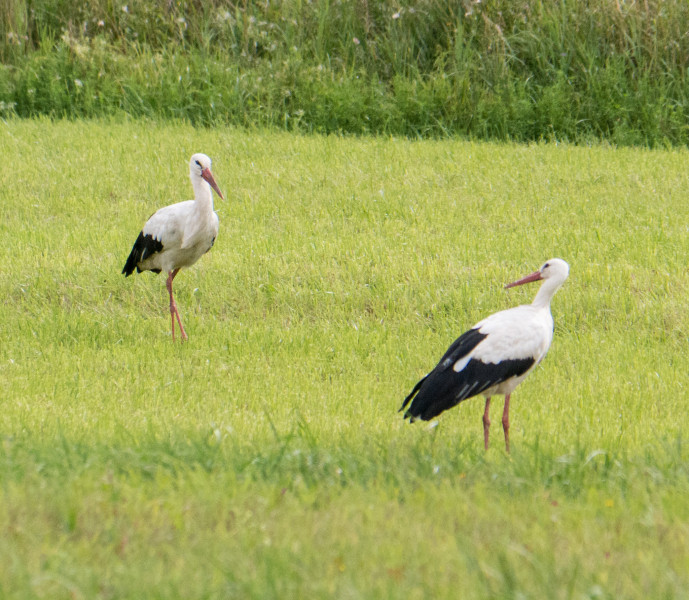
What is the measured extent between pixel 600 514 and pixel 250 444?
5.49 ft

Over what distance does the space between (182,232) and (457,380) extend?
10.7 feet

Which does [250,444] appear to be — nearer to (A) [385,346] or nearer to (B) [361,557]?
(B) [361,557]

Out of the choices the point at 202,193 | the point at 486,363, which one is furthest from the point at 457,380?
the point at 202,193

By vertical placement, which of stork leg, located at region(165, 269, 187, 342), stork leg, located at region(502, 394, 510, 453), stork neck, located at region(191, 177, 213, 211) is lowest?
stork leg, located at region(165, 269, 187, 342)

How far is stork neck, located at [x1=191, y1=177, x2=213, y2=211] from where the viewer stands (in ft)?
24.3

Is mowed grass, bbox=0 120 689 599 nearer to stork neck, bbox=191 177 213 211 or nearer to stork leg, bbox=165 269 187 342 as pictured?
stork leg, bbox=165 269 187 342

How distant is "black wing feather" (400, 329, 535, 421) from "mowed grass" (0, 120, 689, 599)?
0.85 ft

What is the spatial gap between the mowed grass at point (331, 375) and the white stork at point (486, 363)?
0.87 ft

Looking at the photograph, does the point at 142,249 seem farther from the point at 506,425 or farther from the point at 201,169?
the point at 506,425

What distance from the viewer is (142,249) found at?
770 centimetres

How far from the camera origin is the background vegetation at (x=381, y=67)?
12.3 m

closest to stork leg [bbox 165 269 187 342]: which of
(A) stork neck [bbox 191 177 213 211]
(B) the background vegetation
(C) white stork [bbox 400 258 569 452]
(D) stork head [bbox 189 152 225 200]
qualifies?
(A) stork neck [bbox 191 177 213 211]

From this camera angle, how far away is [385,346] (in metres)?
6.84

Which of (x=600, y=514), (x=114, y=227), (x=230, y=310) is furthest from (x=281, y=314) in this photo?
(x=600, y=514)
